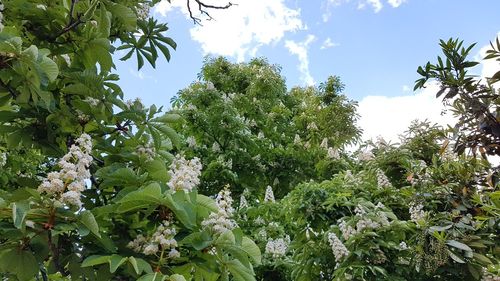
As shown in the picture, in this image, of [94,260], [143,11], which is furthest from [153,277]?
[143,11]

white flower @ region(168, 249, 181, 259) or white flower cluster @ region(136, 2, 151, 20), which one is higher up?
white flower cluster @ region(136, 2, 151, 20)

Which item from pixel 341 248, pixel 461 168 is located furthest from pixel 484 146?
pixel 341 248

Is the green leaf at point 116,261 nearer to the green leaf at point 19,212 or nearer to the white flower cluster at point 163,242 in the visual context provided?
the white flower cluster at point 163,242

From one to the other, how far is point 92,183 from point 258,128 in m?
7.97

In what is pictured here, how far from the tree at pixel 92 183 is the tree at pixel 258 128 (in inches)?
203

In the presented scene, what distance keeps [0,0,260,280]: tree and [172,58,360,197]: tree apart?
5.16m

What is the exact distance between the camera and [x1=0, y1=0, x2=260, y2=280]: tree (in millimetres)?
1487

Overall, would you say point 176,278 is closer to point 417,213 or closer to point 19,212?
point 19,212

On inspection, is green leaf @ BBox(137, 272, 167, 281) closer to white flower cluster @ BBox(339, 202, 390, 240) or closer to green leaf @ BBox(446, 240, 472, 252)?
green leaf @ BBox(446, 240, 472, 252)

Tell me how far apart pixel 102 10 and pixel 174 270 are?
107 centimetres

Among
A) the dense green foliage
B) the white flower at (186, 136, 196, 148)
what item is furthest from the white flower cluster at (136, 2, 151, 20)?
the white flower at (186, 136, 196, 148)

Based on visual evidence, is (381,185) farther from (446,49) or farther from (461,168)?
(446,49)

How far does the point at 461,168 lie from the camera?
3826 millimetres

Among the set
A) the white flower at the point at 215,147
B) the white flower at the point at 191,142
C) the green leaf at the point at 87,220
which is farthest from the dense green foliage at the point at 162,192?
the white flower at the point at 191,142
